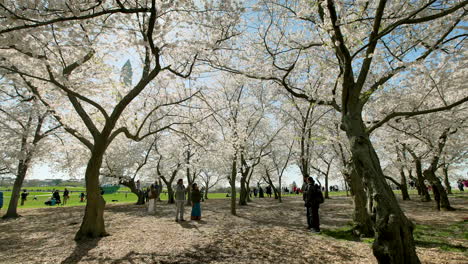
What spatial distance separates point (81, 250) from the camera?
589cm

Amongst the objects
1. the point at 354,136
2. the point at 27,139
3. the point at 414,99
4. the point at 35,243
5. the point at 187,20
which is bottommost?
the point at 35,243

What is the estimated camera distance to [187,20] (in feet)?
22.5

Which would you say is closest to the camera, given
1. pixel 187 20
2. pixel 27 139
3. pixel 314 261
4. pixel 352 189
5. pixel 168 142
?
pixel 314 261

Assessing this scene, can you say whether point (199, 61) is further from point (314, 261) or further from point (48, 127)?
point (48, 127)

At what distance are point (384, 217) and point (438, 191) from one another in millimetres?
11481

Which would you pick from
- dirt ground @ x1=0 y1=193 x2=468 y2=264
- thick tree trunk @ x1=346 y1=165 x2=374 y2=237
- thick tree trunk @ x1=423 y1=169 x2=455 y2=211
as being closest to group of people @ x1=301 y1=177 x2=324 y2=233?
dirt ground @ x1=0 y1=193 x2=468 y2=264

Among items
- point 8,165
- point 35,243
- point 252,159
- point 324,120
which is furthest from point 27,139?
point 324,120

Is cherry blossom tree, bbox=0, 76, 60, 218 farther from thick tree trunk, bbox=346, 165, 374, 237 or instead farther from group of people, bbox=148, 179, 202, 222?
thick tree trunk, bbox=346, 165, 374, 237

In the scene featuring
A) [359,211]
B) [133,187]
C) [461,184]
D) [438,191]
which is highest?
[461,184]

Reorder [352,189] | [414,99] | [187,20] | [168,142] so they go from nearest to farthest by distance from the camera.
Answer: [187,20] → [352,189] → [414,99] → [168,142]

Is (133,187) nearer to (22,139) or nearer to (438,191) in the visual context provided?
(22,139)

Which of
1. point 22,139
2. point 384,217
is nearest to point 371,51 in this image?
point 384,217

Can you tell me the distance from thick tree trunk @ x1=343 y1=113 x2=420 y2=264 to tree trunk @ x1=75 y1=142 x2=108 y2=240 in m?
7.01

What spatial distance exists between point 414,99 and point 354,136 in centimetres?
815
